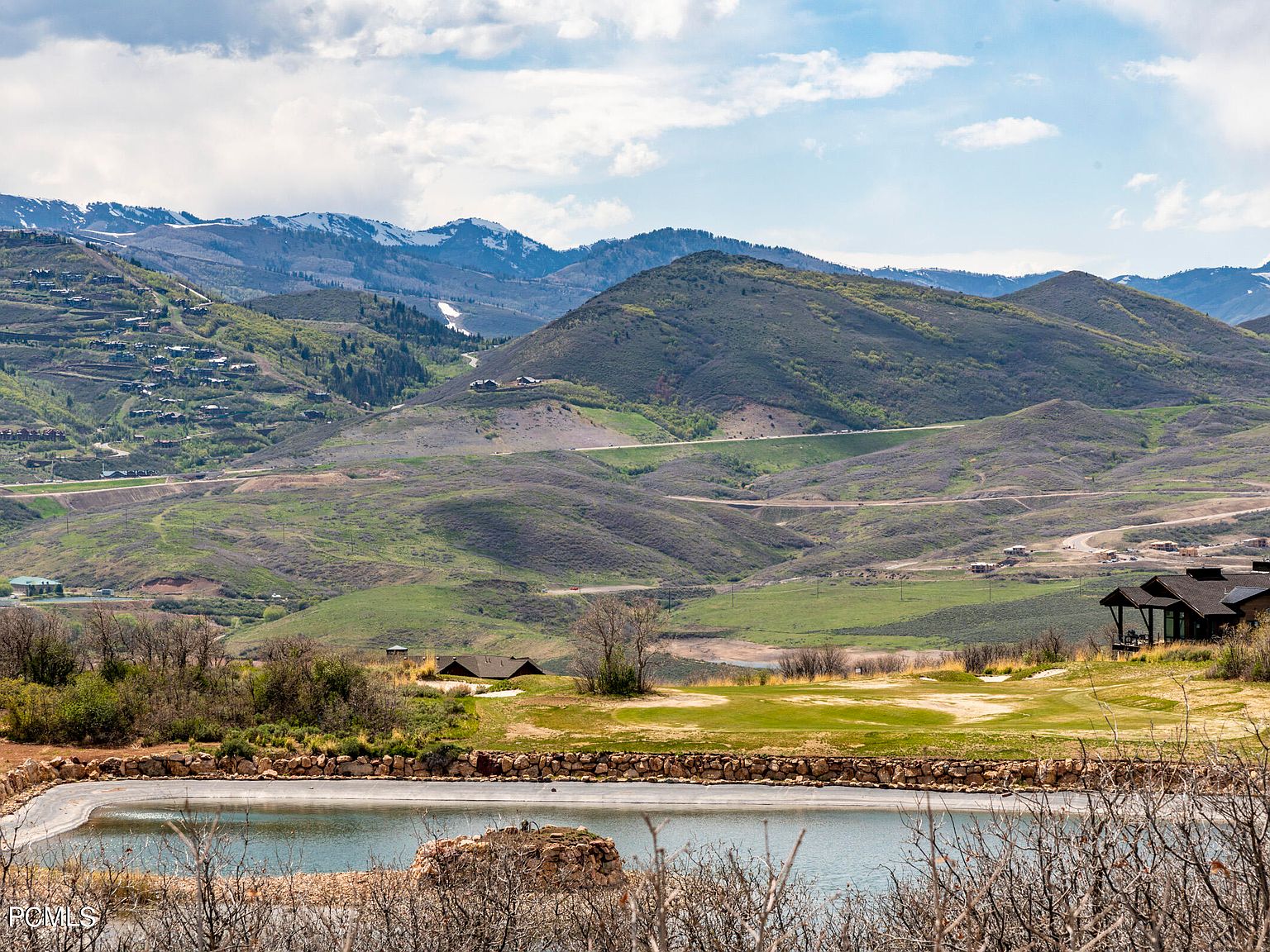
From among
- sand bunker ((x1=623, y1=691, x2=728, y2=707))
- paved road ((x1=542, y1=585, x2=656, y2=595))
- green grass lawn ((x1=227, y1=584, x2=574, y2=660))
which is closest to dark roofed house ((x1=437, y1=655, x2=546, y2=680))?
sand bunker ((x1=623, y1=691, x2=728, y2=707))

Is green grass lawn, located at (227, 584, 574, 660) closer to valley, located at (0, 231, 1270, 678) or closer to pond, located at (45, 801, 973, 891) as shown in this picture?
valley, located at (0, 231, 1270, 678)

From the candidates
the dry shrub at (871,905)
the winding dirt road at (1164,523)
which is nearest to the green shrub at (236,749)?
the dry shrub at (871,905)

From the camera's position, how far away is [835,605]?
125 m

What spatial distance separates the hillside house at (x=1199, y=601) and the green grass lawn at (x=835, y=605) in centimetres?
4453

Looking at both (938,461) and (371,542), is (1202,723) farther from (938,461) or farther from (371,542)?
(938,461)

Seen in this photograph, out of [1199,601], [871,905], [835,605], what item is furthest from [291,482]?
[871,905]

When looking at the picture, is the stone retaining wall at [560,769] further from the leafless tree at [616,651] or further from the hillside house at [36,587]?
the hillside house at [36,587]

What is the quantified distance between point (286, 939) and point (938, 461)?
182985 millimetres


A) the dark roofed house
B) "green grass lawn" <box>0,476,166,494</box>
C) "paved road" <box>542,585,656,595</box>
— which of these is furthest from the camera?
"green grass lawn" <box>0,476,166,494</box>

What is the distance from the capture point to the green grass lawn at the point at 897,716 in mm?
37438

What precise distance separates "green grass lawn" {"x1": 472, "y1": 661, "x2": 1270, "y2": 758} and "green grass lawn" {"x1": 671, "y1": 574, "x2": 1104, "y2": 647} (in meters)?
55.6

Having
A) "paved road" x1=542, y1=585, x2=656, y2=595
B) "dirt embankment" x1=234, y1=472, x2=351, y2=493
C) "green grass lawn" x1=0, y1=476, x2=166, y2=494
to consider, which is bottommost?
"paved road" x1=542, y1=585, x2=656, y2=595

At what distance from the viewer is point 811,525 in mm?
173250

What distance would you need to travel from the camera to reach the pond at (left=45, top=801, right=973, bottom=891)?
90.5 ft
